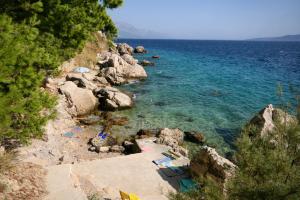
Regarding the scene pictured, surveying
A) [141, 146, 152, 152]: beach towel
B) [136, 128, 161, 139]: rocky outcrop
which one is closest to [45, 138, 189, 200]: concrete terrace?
[141, 146, 152, 152]: beach towel

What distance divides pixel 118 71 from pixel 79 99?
15376mm

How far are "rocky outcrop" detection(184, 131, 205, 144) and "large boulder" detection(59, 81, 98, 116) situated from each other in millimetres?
9317

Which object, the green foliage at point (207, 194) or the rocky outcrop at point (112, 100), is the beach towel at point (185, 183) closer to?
the green foliage at point (207, 194)

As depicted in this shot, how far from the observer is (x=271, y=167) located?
5.93 meters

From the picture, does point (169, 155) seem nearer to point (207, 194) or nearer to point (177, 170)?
point (177, 170)

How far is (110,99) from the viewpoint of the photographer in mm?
25000

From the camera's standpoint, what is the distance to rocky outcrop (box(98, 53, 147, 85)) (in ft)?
116

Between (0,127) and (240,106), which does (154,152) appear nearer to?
(0,127)

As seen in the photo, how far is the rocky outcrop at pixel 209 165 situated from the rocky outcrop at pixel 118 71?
23938 millimetres

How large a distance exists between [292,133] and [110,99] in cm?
2012

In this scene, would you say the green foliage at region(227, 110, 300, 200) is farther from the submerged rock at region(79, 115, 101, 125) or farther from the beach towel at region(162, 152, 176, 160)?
the submerged rock at region(79, 115, 101, 125)

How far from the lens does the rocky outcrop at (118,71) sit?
116 ft

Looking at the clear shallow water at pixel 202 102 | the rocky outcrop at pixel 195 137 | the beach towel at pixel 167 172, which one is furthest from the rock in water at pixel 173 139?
the clear shallow water at pixel 202 102

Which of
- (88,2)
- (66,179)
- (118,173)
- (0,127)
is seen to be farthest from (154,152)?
(88,2)
